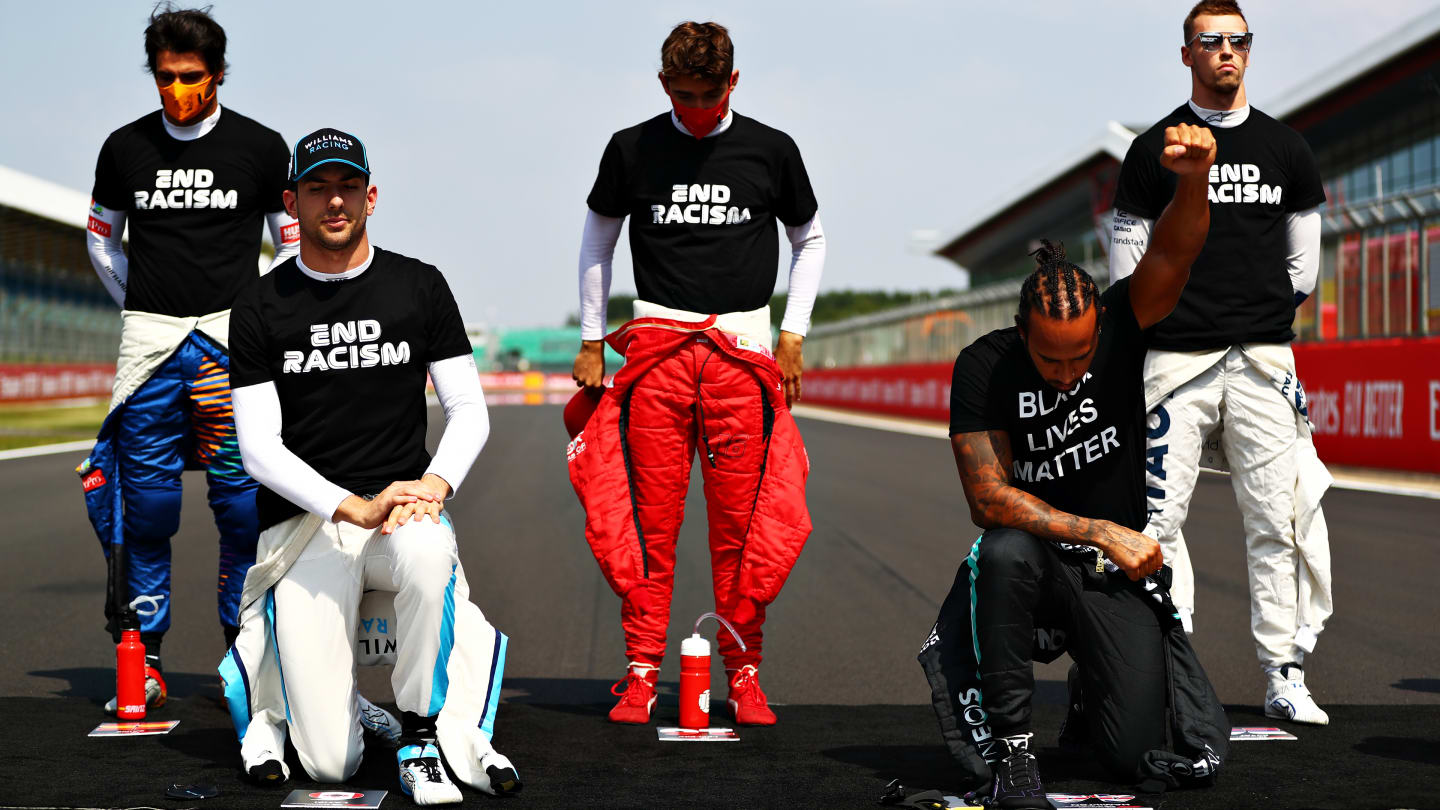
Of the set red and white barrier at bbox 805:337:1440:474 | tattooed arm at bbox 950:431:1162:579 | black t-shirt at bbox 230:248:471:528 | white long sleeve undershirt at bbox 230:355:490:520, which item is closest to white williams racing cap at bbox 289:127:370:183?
black t-shirt at bbox 230:248:471:528

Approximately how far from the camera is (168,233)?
16.2 ft

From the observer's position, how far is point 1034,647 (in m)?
3.85

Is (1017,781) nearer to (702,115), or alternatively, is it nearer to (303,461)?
(303,461)

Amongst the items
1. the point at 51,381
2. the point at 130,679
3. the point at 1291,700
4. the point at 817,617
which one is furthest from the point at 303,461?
the point at 51,381

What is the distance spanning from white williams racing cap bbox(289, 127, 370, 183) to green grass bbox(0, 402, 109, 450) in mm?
19055

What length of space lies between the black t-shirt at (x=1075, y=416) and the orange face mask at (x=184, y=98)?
2865 mm

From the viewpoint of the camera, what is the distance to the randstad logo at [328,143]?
12.8 feet

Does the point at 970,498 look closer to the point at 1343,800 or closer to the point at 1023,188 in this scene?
the point at 1343,800

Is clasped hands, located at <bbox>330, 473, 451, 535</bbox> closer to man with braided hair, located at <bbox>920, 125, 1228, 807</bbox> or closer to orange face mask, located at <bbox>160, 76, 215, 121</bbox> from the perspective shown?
man with braided hair, located at <bbox>920, 125, 1228, 807</bbox>

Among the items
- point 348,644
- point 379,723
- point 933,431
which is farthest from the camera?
point 933,431

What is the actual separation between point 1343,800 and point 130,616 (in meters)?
3.82

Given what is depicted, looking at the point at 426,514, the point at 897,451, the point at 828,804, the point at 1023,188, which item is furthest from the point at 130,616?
the point at 1023,188

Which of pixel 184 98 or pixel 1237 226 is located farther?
pixel 184 98

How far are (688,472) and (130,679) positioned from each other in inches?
74.9
